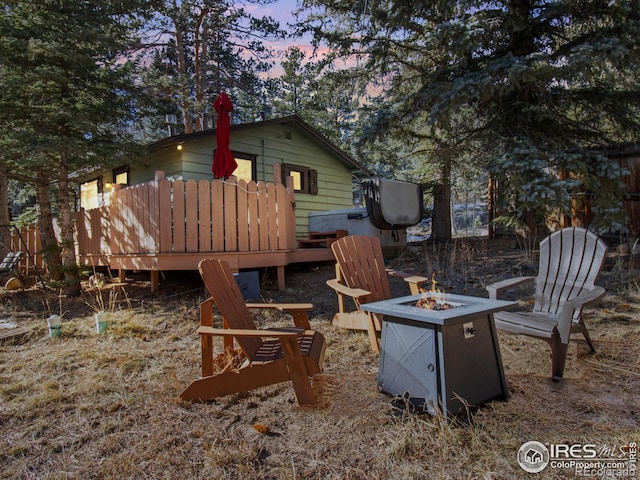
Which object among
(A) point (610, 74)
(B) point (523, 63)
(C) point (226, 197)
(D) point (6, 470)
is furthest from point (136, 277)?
(A) point (610, 74)

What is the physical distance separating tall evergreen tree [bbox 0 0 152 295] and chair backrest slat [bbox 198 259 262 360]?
15.1 ft

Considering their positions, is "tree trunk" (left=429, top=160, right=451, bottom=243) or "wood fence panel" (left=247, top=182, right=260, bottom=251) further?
"tree trunk" (left=429, top=160, right=451, bottom=243)

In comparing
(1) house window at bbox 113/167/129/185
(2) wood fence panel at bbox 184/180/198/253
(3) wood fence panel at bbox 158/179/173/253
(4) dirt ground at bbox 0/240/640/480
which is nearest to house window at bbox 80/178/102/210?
(1) house window at bbox 113/167/129/185

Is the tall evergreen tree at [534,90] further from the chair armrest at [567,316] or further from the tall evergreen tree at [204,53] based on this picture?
the tall evergreen tree at [204,53]

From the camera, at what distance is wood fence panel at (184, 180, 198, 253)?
17.2ft

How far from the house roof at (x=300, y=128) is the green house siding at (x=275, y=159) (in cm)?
4

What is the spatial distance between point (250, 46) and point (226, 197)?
11921mm

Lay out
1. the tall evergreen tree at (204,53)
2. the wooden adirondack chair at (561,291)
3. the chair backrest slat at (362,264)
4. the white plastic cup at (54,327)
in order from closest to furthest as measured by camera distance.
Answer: the wooden adirondack chair at (561,291), the chair backrest slat at (362,264), the white plastic cup at (54,327), the tall evergreen tree at (204,53)

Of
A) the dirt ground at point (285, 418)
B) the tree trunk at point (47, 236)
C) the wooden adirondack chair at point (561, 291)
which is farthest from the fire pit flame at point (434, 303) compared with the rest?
the tree trunk at point (47, 236)

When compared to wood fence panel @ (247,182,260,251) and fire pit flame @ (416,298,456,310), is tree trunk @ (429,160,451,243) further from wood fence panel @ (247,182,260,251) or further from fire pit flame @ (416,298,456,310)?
fire pit flame @ (416,298,456,310)

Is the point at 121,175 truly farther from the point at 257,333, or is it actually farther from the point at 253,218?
the point at 257,333

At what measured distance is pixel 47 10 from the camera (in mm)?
6117

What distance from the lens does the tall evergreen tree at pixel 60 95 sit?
225 inches

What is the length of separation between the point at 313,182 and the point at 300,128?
1.49 m
